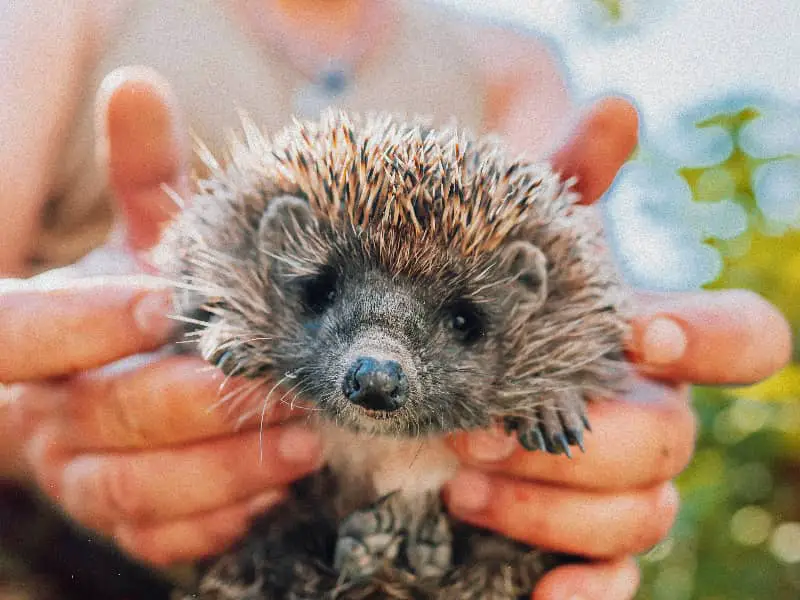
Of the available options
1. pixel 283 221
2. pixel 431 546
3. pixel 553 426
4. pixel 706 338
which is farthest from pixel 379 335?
pixel 706 338

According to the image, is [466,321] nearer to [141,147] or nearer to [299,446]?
[299,446]

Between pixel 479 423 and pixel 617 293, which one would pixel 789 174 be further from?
pixel 479 423

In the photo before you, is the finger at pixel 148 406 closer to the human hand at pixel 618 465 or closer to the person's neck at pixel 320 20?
the human hand at pixel 618 465

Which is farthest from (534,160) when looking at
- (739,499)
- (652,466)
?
(739,499)

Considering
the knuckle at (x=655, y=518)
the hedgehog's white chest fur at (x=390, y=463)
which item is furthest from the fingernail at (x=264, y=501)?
the knuckle at (x=655, y=518)

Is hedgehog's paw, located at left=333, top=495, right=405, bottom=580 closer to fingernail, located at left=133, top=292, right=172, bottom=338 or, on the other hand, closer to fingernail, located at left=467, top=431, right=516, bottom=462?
fingernail, located at left=467, top=431, right=516, bottom=462

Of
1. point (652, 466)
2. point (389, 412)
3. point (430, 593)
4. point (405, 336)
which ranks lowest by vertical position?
point (430, 593)

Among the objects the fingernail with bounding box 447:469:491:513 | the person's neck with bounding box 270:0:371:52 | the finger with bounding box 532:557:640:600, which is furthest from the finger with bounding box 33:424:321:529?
the person's neck with bounding box 270:0:371:52
